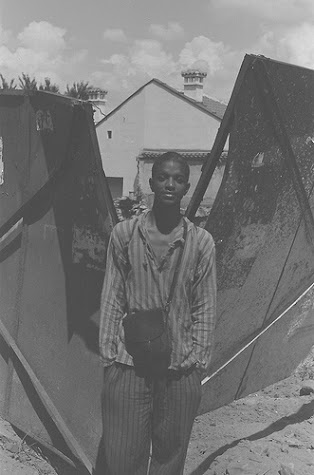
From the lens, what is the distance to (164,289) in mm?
2410

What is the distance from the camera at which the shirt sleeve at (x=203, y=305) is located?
8.10 ft

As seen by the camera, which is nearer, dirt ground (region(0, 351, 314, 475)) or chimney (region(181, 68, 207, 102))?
Answer: dirt ground (region(0, 351, 314, 475))

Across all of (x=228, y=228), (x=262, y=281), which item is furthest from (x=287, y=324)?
(x=228, y=228)

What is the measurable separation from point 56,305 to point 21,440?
90cm

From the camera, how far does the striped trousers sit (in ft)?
8.03

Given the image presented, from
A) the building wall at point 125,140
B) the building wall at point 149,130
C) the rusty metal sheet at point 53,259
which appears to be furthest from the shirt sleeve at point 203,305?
the building wall at point 125,140

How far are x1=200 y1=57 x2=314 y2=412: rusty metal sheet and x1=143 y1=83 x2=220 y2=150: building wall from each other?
26.3 metres

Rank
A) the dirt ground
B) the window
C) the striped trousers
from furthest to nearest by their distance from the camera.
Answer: the window
the dirt ground
the striped trousers

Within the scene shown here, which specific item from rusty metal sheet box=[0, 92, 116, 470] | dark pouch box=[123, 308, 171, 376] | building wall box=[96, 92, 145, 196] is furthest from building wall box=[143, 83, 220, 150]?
dark pouch box=[123, 308, 171, 376]

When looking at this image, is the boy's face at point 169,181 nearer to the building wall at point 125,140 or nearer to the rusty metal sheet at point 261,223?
the rusty metal sheet at point 261,223

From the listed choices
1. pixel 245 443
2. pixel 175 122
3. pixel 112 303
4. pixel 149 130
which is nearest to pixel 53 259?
pixel 112 303

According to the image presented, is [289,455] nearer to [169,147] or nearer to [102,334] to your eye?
[102,334]

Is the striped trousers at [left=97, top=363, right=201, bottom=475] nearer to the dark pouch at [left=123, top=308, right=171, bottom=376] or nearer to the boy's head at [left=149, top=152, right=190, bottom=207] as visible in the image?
the dark pouch at [left=123, top=308, right=171, bottom=376]

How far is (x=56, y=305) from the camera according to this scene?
133 inches
